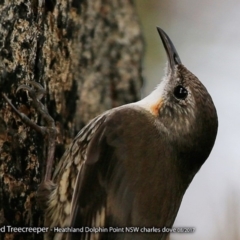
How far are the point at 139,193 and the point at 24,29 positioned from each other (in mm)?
565

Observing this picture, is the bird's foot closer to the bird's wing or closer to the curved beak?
the bird's wing

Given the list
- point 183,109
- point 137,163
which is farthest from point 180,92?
point 137,163

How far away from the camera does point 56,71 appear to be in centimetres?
113

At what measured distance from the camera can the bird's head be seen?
1.16 meters

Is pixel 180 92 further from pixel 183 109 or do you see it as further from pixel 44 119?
pixel 44 119

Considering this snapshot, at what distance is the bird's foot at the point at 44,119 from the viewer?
42.9 inches

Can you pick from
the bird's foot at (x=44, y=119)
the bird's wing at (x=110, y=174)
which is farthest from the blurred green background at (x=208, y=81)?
the bird's foot at (x=44, y=119)

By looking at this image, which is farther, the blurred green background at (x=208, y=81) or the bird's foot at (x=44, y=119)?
the blurred green background at (x=208, y=81)

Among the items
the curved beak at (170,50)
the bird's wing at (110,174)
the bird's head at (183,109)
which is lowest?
the bird's wing at (110,174)

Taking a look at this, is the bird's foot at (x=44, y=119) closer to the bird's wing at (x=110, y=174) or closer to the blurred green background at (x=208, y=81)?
the bird's wing at (x=110, y=174)

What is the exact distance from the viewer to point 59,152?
1180 mm

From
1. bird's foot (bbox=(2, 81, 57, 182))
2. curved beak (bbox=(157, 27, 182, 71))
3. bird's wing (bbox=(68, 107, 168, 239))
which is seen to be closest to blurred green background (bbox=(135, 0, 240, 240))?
curved beak (bbox=(157, 27, 182, 71))

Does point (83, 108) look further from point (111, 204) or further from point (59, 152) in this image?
point (111, 204)

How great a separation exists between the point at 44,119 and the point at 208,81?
0.51 meters
